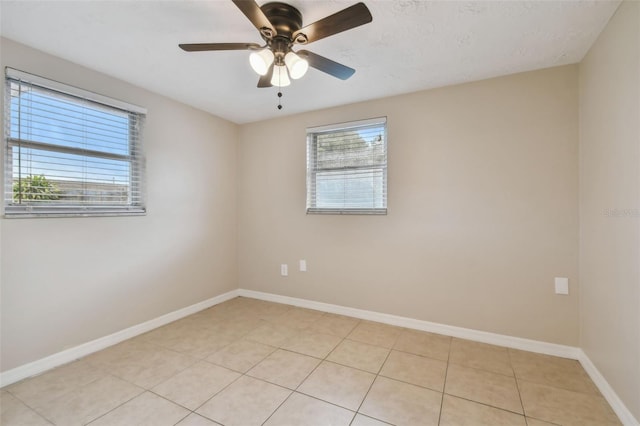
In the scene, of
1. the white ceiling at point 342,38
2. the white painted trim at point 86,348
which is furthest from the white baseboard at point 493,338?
the white ceiling at point 342,38

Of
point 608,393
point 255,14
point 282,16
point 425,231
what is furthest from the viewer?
point 425,231

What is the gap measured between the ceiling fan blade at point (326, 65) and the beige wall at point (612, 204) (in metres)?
1.51

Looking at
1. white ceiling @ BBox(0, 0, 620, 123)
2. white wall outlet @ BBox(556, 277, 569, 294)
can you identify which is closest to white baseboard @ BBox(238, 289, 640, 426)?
white wall outlet @ BBox(556, 277, 569, 294)

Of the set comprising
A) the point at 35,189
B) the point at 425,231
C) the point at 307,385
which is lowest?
the point at 307,385

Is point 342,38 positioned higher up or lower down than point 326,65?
higher up

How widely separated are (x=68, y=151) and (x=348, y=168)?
2460mm

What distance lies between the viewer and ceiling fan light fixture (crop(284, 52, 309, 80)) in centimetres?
158

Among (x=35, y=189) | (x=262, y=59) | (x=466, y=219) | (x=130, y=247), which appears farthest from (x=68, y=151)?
(x=466, y=219)

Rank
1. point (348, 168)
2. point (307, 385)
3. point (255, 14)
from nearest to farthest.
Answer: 1. point (255, 14)
2. point (307, 385)
3. point (348, 168)

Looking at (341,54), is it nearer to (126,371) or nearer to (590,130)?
(590,130)

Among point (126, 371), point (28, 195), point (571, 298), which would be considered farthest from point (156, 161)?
point (571, 298)

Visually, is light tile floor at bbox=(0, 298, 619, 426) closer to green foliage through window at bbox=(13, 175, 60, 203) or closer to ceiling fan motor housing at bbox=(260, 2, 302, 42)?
green foliage through window at bbox=(13, 175, 60, 203)

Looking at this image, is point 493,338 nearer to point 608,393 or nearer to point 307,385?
point 608,393

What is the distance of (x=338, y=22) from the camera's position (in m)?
1.36
